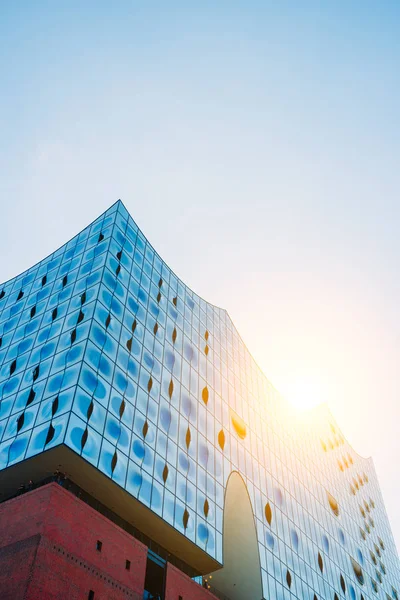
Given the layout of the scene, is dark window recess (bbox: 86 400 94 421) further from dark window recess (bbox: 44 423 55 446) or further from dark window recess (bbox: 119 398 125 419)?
dark window recess (bbox: 119 398 125 419)

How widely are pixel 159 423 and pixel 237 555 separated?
10595mm

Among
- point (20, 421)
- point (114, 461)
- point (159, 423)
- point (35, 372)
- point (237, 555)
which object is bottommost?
point (114, 461)

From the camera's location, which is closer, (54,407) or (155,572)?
(54,407)

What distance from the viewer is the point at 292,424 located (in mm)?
48938

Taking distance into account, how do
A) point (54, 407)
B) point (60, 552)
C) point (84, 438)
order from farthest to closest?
1. point (54, 407)
2. point (84, 438)
3. point (60, 552)

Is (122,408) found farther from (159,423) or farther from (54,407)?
(54,407)

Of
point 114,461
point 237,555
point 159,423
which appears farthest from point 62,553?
point 237,555

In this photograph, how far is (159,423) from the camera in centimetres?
2812

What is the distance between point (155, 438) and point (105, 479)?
4624 mm

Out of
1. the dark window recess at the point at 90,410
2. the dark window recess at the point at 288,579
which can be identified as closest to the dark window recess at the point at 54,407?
the dark window recess at the point at 90,410

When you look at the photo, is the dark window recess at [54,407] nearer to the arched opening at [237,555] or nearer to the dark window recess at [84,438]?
the dark window recess at [84,438]

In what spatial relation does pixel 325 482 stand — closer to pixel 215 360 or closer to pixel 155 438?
pixel 215 360

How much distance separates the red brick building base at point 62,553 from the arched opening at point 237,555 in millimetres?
10438

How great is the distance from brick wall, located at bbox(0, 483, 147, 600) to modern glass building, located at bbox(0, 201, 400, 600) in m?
2.04
